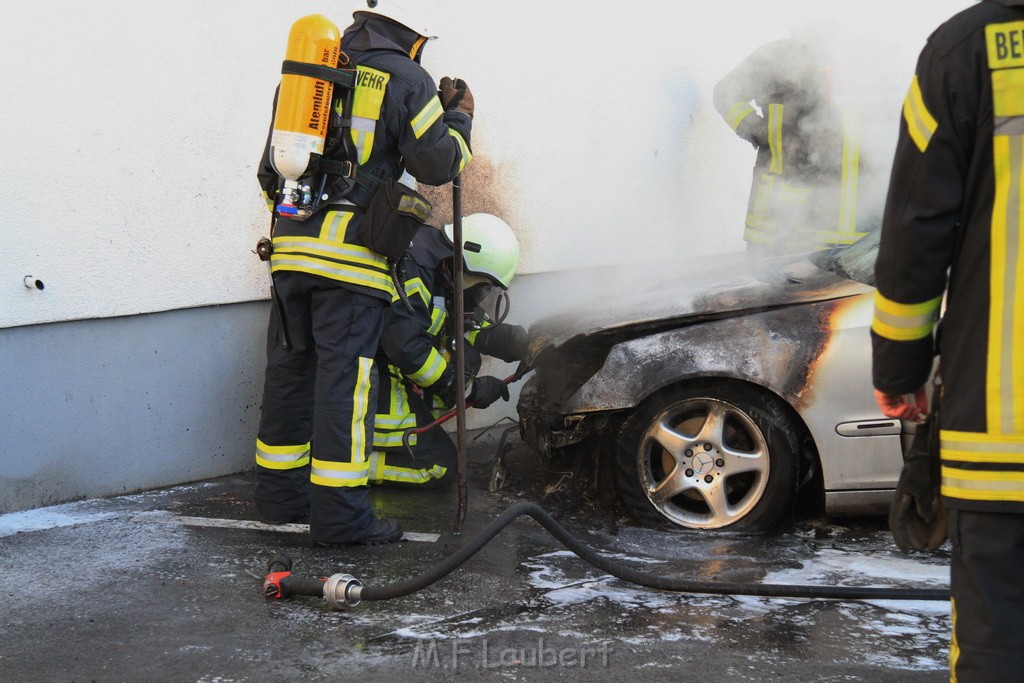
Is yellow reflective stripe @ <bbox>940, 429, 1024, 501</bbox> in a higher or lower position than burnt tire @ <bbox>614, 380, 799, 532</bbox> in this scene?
higher

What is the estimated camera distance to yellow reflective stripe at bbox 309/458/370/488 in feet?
13.8

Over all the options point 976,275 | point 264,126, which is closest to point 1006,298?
point 976,275

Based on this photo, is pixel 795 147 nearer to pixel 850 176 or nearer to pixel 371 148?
pixel 850 176

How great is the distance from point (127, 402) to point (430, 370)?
55.0 inches

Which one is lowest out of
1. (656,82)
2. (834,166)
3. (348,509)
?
(348,509)

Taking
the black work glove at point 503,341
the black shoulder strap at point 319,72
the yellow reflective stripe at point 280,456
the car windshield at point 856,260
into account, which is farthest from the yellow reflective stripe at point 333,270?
the car windshield at point 856,260

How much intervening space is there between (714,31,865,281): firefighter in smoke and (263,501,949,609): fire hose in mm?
2305

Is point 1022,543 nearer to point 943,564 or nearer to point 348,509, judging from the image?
point 943,564

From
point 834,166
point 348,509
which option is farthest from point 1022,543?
point 834,166

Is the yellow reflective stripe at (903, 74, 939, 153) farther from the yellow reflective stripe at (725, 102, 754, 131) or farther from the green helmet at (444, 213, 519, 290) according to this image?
the yellow reflective stripe at (725, 102, 754, 131)

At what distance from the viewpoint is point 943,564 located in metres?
4.00

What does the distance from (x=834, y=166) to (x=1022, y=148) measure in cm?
348

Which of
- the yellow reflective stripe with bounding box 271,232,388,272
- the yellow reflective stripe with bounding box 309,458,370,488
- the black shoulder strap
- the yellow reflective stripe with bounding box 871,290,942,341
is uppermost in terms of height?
the black shoulder strap

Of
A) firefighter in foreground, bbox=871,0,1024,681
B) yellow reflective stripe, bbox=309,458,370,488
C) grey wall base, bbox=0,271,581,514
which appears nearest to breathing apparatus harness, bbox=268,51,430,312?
yellow reflective stripe, bbox=309,458,370,488
